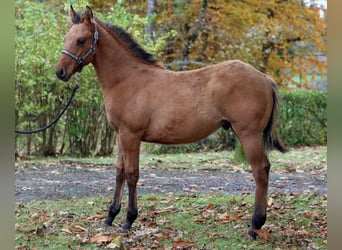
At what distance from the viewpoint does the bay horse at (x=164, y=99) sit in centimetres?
334

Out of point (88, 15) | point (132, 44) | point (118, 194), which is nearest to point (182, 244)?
point (118, 194)

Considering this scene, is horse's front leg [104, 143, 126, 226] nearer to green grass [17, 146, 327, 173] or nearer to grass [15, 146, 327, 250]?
grass [15, 146, 327, 250]

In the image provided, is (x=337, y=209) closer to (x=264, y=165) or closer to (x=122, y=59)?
(x=264, y=165)

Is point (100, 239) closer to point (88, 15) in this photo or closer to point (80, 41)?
point (80, 41)

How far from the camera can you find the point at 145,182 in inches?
218

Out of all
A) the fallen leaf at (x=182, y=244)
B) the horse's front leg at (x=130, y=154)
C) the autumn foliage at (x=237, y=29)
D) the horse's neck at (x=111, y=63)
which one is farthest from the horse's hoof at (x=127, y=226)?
the autumn foliage at (x=237, y=29)

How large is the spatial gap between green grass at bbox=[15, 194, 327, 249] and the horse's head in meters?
1.18

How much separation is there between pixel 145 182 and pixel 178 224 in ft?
5.87

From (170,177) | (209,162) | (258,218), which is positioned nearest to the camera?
(258,218)

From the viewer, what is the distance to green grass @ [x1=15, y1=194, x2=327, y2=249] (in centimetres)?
336

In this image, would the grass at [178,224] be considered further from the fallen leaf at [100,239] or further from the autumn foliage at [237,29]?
the autumn foliage at [237,29]

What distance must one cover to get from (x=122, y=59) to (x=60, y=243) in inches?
56.7

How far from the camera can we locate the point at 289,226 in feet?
12.1

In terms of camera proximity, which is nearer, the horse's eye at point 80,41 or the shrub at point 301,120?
the horse's eye at point 80,41
